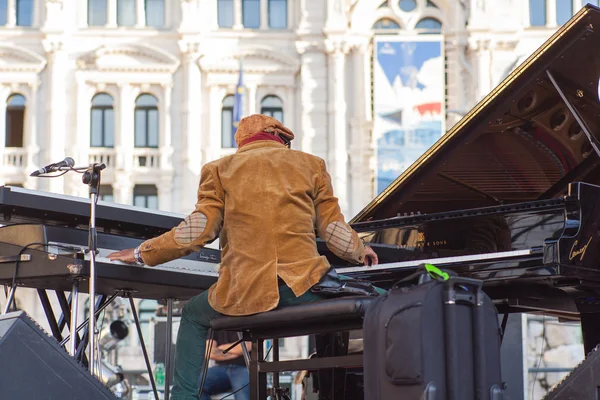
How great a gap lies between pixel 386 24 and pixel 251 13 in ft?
11.6

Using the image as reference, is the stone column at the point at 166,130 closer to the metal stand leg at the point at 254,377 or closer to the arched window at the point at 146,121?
the arched window at the point at 146,121

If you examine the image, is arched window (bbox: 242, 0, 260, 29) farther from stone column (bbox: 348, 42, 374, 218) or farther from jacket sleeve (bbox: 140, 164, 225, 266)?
jacket sleeve (bbox: 140, 164, 225, 266)

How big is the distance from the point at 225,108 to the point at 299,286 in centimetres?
2433

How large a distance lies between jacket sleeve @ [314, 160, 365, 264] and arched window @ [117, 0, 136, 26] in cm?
2446

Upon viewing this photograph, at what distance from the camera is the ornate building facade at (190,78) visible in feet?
92.5

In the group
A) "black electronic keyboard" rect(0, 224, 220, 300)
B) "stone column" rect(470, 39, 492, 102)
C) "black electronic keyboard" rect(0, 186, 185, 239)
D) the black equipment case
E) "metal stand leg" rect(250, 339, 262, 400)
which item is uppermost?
"stone column" rect(470, 39, 492, 102)

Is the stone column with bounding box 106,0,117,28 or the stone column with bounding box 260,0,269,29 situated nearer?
the stone column with bounding box 106,0,117,28

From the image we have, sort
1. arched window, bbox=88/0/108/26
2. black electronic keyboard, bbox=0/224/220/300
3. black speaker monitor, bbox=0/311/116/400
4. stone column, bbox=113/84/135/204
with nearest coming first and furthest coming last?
black speaker monitor, bbox=0/311/116/400 < black electronic keyboard, bbox=0/224/220/300 < stone column, bbox=113/84/135/204 < arched window, bbox=88/0/108/26

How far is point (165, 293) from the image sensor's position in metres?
6.09

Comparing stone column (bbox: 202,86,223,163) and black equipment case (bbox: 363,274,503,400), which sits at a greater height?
stone column (bbox: 202,86,223,163)

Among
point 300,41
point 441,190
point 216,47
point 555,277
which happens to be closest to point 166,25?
point 216,47

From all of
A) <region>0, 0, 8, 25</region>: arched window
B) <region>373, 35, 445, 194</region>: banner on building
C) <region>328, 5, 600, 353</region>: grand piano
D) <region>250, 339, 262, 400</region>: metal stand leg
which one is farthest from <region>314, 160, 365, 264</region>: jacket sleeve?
<region>0, 0, 8, 25</region>: arched window

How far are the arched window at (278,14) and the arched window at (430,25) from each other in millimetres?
3451

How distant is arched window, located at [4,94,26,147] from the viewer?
28562 millimetres
